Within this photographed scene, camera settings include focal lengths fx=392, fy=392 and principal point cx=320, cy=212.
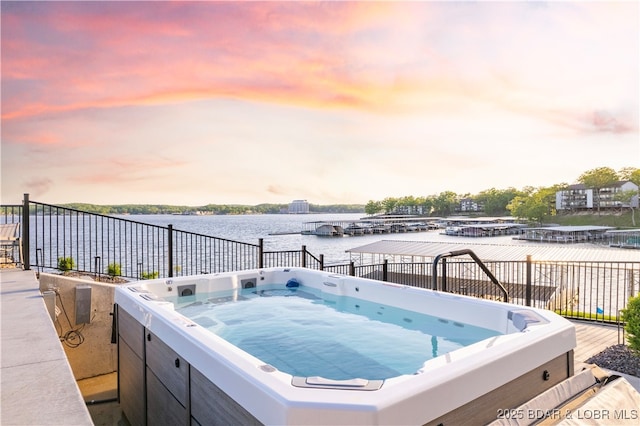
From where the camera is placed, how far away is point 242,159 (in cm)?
1233

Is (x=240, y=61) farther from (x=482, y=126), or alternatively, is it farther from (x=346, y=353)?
(x=482, y=126)

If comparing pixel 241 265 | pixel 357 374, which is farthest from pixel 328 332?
pixel 241 265

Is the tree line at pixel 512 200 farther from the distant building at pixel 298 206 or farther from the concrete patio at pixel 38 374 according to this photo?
the concrete patio at pixel 38 374

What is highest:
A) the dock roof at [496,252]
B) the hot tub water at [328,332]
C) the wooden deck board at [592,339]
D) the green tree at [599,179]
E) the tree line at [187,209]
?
the green tree at [599,179]

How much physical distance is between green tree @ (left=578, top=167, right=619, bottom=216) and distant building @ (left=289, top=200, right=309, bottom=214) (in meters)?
29.8

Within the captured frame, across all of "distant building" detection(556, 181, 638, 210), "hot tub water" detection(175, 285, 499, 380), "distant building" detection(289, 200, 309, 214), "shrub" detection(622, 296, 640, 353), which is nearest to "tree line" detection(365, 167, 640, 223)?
"distant building" detection(556, 181, 638, 210)

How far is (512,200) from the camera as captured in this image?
4984cm

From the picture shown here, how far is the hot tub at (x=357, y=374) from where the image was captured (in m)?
1.22

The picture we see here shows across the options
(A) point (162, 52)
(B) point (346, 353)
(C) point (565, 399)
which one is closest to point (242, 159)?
(A) point (162, 52)

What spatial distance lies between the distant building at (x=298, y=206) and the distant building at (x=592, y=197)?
29.1 meters

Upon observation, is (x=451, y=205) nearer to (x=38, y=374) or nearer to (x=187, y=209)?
(x=187, y=209)

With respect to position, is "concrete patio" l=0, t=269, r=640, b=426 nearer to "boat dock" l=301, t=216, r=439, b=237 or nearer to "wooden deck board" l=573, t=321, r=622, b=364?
"wooden deck board" l=573, t=321, r=622, b=364

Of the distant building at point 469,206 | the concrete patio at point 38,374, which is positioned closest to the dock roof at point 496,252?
the concrete patio at point 38,374

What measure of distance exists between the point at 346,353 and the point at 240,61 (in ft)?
19.3
